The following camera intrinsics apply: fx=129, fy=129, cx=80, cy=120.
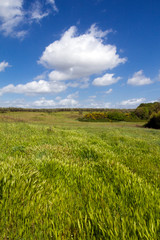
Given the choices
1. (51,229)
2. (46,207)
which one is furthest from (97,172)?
(51,229)

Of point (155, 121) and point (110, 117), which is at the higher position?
point (110, 117)

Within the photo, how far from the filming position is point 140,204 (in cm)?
195

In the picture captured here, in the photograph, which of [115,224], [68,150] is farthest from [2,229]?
[68,150]

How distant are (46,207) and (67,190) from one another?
0.59 meters

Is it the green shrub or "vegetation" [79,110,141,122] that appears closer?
the green shrub

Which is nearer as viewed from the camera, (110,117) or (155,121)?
(155,121)

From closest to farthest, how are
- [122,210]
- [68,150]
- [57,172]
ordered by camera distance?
[122,210], [57,172], [68,150]

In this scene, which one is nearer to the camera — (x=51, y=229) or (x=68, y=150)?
(x=51, y=229)

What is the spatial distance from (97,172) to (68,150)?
2.39 metres

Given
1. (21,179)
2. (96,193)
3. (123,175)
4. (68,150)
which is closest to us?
(96,193)

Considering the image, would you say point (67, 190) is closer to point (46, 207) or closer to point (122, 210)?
point (46, 207)

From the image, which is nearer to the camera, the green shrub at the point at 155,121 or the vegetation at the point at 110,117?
the green shrub at the point at 155,121

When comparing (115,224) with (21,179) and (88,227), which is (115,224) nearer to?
(88,227)

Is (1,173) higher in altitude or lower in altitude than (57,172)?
higher
